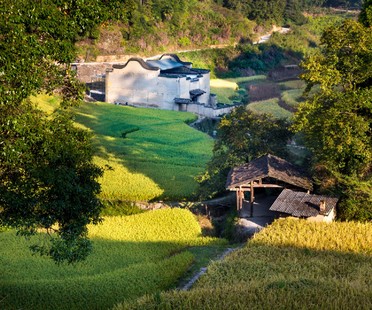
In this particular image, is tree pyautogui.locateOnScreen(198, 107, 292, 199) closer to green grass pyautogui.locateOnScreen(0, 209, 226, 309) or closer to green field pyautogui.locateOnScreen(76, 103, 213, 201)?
green field pyautogui.locateOnScreen(76, 103, 213, 201)

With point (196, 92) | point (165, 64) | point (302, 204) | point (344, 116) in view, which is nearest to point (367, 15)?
point (344, 116)

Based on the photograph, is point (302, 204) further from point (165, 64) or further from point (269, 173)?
point (165, 64)

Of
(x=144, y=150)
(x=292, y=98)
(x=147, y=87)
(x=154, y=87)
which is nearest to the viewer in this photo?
(x=144, y=150)

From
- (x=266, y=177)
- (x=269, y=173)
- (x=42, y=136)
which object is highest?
(x=42, y=136)

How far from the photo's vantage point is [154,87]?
49812 millimetres

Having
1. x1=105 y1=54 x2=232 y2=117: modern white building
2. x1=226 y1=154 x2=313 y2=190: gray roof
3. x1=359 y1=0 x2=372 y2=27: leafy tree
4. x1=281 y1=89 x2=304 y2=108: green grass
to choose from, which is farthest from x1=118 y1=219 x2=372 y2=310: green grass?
x1=105 y1=54 x2=232 y2=117: modern white building

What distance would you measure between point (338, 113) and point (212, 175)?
6.79 m

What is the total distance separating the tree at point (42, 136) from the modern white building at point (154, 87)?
3569 cm

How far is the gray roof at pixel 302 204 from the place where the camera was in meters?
19.7

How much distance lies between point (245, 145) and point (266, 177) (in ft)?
9.98

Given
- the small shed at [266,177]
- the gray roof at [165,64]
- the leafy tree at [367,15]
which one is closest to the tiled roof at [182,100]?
the gray roof at [165,64]

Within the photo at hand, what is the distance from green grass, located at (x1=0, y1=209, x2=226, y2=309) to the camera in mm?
14328

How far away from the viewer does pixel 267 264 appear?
49.8ft

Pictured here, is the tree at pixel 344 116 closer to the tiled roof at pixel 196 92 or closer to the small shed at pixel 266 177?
the small shed at pixel 266 177
